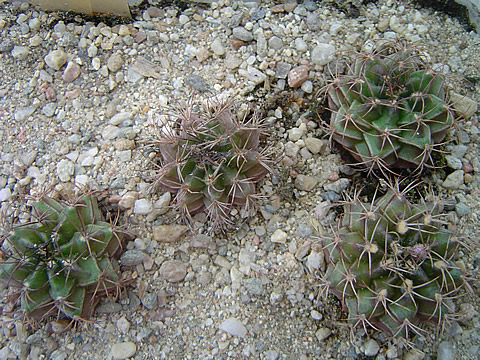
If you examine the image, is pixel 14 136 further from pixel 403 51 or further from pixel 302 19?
pixel 403 51

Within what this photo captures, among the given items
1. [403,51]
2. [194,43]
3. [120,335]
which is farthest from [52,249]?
[403,51]

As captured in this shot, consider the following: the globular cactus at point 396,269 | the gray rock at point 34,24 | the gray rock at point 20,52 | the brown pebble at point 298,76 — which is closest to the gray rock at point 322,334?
the globular cactus at point 396,269

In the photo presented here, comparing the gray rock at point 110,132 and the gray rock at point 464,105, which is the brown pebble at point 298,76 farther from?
the gray rock at point 110,132

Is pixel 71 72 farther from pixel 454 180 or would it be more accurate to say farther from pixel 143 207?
pixel 454 180

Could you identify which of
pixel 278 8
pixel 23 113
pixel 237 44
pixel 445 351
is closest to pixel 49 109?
pixel 23 113

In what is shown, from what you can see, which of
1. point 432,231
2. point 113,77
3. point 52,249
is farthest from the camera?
point 113,77

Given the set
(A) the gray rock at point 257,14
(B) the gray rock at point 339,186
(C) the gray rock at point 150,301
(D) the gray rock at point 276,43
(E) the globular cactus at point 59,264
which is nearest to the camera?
(E) the globular cactus at point 59,264
